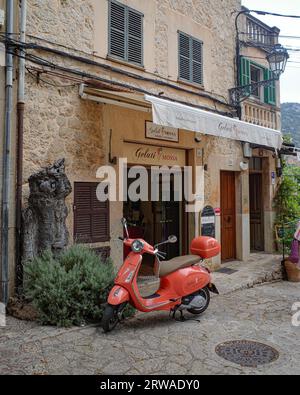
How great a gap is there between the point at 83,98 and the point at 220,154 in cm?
449

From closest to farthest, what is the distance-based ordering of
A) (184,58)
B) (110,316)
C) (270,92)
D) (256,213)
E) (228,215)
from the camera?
(110,316) < (184,58) < (228,215) < (270,92) < (256,213)

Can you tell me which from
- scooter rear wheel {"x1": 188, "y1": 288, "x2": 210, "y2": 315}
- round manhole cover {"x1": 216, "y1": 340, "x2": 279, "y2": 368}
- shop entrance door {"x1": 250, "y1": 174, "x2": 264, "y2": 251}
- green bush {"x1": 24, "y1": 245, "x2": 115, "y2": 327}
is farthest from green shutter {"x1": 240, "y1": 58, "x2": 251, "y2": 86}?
round manhole cover {"x1": 216, "y1": 340, "x2": 279, "y2": 368}

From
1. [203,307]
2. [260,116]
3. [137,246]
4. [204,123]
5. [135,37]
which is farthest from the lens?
[260,116]

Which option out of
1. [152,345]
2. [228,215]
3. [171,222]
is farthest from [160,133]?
[152,345]

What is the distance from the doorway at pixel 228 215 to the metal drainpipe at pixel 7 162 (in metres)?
6.31

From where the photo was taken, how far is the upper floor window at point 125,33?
7113 millimetres

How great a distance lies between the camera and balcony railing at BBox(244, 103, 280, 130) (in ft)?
34.4

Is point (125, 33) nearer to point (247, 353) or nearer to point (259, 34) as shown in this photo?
point (259, 34)

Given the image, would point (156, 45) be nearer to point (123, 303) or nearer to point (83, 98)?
point (83, 98)

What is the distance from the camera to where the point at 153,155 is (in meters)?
8.08

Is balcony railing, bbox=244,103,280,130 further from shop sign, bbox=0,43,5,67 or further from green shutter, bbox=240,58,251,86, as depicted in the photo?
shop sign, bbox=0,43,5,67

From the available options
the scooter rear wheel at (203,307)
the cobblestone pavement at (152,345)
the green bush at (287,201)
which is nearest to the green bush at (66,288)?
the cobblestone pavement at (152,345)

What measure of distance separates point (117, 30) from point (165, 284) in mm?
5157

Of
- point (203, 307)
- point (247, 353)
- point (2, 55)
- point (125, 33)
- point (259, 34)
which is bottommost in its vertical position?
point (247, 353)
